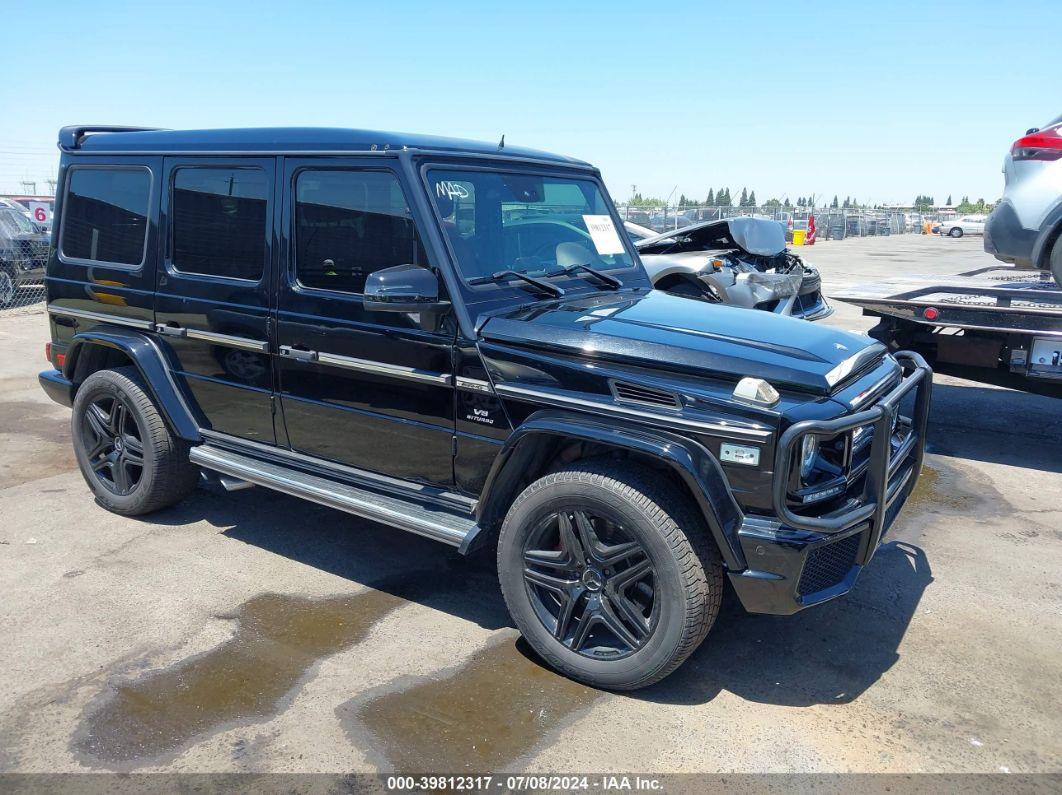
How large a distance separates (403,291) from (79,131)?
2.96 m

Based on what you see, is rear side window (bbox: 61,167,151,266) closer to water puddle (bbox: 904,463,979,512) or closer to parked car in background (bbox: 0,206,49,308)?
water puddle (bbox: 904,463,979,512)

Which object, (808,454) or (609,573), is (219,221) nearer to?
(609,573)

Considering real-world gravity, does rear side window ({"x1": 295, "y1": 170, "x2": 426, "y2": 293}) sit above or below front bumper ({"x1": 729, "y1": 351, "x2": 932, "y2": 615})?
above

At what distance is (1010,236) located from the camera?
22.2ft

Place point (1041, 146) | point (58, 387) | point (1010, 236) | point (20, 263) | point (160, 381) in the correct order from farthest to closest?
1. point (20, 263)
2. point (1010, 236)
3. point (1041, 146)
4. point (58, 387)
5. point (160, 381)

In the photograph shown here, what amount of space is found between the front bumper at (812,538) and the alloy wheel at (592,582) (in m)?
0.39

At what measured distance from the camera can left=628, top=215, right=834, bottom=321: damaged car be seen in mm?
9141

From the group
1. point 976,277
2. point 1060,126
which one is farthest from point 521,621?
point 976,277

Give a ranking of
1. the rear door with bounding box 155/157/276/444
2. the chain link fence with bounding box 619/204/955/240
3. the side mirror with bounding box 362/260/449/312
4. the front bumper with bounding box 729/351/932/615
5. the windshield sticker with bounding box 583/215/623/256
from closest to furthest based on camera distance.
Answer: the front bumper with bounding box 729/351/932/615 < the side mirror with bounding box 362/260/449/312 < the rear door with bounding box 155/157/276/444 < the windshield sticker with bounding box 583/215/623/256 < the chain link fence with bounding box 619/204/955/240

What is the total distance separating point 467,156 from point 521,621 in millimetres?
2106

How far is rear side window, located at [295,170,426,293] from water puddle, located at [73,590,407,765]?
1529mm

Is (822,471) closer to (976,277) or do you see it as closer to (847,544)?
(847,544)

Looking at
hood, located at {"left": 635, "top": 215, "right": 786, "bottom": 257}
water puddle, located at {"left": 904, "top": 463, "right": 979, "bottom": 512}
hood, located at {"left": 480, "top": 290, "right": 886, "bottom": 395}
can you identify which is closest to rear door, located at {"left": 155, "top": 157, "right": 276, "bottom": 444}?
hood, located at {"left": 480, "top": 290, "right": 886, "bottom": 395}

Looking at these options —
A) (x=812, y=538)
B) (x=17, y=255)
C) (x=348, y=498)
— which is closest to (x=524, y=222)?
(x=348, y=498)
